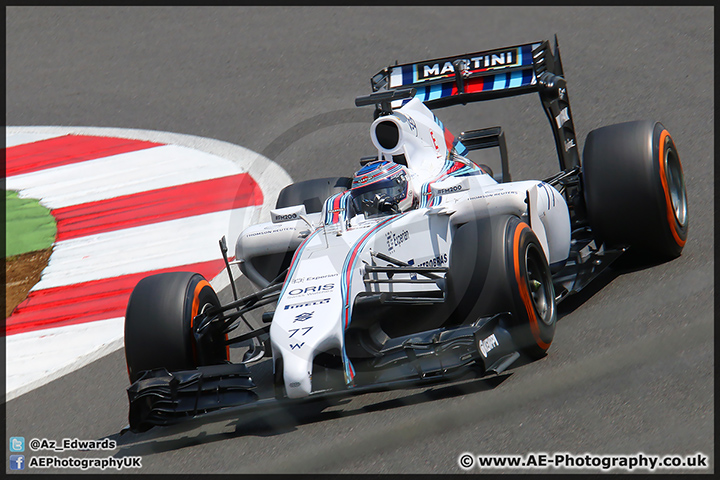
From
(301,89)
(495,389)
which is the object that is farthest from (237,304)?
(301,89)

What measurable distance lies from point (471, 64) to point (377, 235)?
2.70m

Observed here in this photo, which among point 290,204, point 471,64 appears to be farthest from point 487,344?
point 471,64

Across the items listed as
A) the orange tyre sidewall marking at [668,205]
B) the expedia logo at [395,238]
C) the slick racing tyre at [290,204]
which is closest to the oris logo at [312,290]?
the expedia logo at [395,238]

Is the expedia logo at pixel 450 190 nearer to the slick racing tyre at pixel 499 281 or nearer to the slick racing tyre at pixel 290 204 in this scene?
the slick racing tyre at pixel 499 281

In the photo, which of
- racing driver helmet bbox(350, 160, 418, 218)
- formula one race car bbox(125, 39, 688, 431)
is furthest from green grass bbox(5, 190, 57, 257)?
racing driver helmet bbox(350, 160, 418, 218)

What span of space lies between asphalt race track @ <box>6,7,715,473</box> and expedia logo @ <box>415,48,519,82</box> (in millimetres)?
497

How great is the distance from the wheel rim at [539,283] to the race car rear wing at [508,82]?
2.11 meters

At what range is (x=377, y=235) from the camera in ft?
20.1

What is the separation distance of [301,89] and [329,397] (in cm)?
851

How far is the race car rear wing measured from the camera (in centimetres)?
789

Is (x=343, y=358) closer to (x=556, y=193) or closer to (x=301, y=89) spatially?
(x=556, y=193)

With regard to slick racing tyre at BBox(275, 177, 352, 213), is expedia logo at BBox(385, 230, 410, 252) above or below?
below

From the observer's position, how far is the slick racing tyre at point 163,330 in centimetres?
596

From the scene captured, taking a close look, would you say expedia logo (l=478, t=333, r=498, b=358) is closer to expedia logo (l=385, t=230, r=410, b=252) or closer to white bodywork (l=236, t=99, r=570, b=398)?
white bodywork (l=236, t=99, r=570, b=398)
